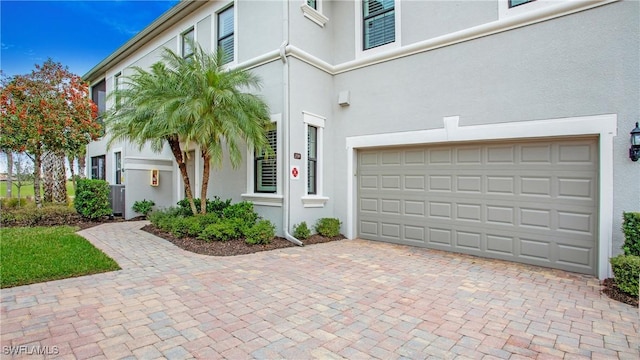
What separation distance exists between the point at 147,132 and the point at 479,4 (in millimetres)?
7252

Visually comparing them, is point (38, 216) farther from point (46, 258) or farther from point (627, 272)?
point (627, 272)

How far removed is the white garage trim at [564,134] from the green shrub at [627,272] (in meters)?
0.82

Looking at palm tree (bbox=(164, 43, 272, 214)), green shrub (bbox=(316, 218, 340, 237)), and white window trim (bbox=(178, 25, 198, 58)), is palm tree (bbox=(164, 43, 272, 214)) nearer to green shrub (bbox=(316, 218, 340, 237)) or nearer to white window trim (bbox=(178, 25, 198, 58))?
green shrub (bbox=(316, 218, 340, 237))

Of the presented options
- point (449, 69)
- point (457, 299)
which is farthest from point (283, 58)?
point (457, 299)

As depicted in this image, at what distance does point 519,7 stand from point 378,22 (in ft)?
9.84

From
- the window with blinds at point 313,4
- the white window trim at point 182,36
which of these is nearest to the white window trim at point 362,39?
the window with blinds at point 313,4

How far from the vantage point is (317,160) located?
25.8 feet

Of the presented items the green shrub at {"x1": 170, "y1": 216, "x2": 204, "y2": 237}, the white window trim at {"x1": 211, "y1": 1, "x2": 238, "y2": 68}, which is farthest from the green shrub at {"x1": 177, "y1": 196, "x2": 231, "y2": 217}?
the white window trim at {"x1": 211, "y1": 1, "x2": 238, "y2": 68}

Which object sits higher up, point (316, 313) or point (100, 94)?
point (100, 94)

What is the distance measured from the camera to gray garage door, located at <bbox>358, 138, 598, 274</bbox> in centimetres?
513

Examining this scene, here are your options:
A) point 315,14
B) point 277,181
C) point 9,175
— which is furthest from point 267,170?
point 9,175

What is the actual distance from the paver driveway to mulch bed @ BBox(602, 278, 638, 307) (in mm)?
144

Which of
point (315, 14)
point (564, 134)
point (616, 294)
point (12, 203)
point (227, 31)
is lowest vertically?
point (616, 294)

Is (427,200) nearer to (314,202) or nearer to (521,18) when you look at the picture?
(314,202)
